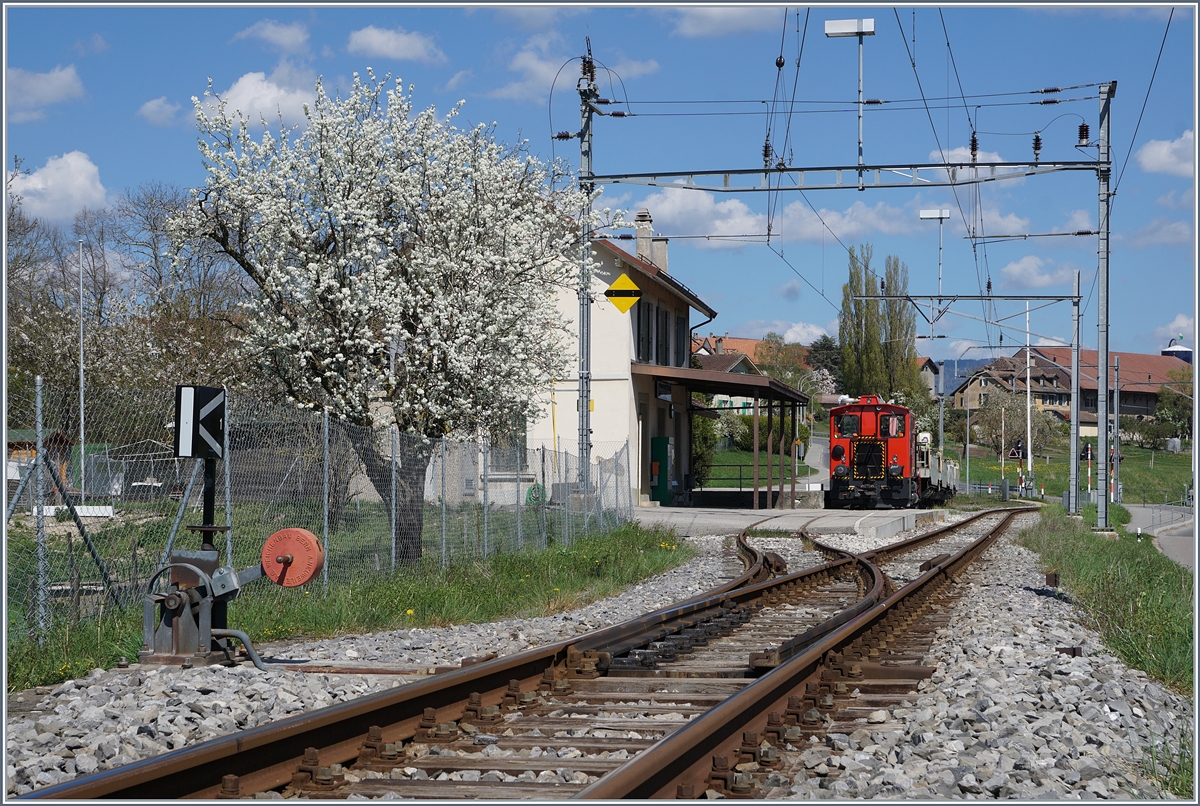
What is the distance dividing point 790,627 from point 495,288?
9571 mm

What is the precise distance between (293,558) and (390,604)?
3.14 meters

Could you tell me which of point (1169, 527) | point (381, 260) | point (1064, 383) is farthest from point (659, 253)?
→ point (1064, 383)

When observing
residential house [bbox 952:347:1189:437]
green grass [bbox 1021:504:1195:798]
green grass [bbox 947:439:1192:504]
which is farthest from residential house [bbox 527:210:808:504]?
residential house [bbox 952:347:1189:437]

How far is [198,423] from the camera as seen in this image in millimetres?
8750

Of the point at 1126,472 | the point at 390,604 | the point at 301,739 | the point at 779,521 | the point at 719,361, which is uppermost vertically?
the point at 719,361

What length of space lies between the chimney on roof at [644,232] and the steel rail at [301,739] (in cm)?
Answer: 3492

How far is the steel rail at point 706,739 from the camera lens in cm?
457

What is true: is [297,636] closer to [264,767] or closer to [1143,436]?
[264,767]

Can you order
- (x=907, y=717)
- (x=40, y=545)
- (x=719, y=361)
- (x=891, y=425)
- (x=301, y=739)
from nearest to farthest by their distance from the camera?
1. (x=301, y=739)
2. (x=907, y=717)
3. (x=40, y=545)
4. (x=891, y=425)
5. (x=719, y=361)

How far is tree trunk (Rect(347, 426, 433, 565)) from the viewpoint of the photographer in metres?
15.0

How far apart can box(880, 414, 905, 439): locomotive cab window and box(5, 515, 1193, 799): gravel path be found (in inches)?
1120

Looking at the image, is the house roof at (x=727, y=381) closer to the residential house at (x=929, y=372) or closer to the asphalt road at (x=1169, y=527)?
the asphalt road at (x=1169, y=527)

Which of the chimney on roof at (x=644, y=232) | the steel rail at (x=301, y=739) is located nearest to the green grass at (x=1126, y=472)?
the chimney on roof at (x=644, y=232)

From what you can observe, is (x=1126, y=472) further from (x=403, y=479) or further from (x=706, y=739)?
(x=706, y=739)
